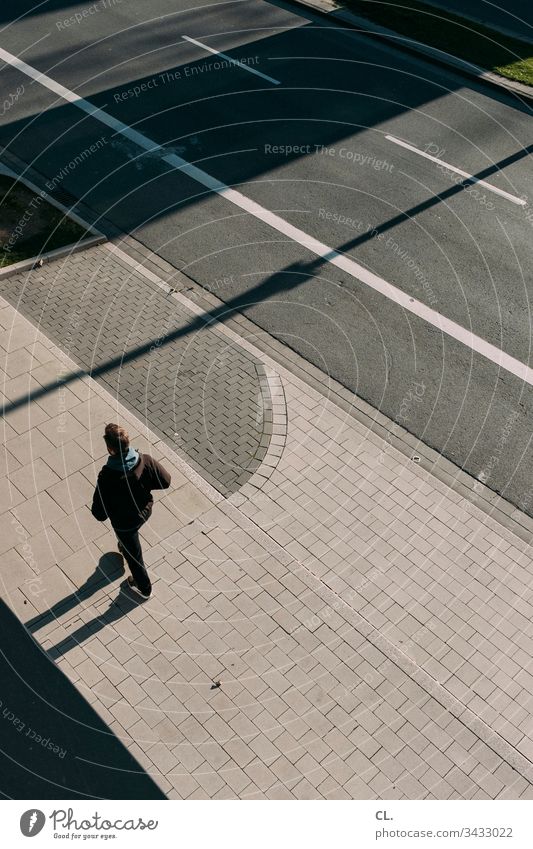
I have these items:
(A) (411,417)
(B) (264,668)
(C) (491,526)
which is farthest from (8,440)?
(C) (491,526)

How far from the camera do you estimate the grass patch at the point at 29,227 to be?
1376cm

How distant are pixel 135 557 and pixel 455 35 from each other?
56.8 ft

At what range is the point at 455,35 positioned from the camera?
20.9m

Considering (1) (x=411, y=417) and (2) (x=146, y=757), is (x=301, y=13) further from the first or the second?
(2) (x=146, y=757)

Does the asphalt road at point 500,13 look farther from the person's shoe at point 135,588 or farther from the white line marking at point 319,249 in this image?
the person's shoe at point 135,588

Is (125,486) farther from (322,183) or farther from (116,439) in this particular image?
(322,183)

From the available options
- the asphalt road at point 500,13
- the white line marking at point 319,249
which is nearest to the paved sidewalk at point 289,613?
the white line marking at point 319,249

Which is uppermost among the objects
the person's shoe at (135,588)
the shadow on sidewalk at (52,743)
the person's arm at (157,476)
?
the person's arm at (157,476)

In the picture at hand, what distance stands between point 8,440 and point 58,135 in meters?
8.41

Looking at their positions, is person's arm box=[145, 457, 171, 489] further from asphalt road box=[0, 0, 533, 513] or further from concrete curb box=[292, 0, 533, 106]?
concrete curb box=[292, 0, 533, 106]

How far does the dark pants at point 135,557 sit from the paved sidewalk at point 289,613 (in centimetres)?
30

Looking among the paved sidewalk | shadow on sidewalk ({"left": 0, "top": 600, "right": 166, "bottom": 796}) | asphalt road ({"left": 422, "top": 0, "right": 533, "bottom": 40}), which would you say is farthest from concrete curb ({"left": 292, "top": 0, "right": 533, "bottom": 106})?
shadow on sidewalk ({"left": 0, "top": 600, "right": 166, "bottom": 796})

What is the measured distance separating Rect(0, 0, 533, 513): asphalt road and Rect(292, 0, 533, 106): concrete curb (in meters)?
0.29

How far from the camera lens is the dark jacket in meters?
8.15
